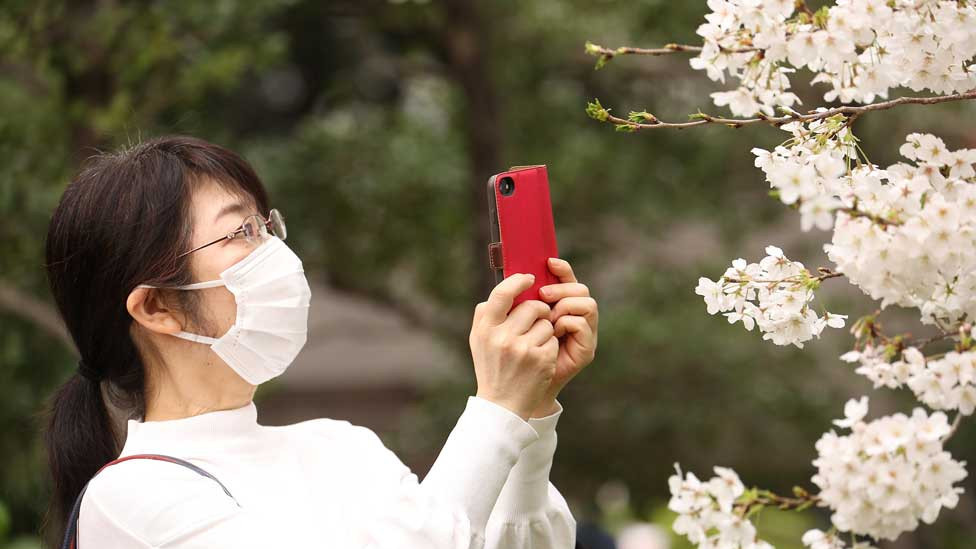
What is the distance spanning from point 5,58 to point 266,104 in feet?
14.5

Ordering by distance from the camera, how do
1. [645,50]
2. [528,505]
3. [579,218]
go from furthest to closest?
[579,218]
[528,505]
[645,50]

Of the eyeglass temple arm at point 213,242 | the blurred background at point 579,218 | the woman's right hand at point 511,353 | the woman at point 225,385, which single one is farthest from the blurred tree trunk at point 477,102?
the woman's right hand at point 511,353

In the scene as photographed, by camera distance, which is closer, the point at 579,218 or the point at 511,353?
the point at 511,353

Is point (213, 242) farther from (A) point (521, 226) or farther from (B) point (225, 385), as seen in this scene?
(A) point (521, 226)

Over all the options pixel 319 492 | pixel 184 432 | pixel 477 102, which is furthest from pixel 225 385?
pixel 477 102

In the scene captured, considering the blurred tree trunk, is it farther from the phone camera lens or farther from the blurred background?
the phone camera lens

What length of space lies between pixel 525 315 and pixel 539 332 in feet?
0.10

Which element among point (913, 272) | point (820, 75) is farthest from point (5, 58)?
point (913, 272)

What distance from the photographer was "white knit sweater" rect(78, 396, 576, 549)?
4.81 ft

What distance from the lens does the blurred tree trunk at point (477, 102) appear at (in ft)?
17.8

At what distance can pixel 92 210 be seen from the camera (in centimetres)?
174

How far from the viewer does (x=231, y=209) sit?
176 cm

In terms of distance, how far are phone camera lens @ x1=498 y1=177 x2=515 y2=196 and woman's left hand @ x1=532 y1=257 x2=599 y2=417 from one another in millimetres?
119

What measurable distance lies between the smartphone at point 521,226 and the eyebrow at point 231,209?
44cm
